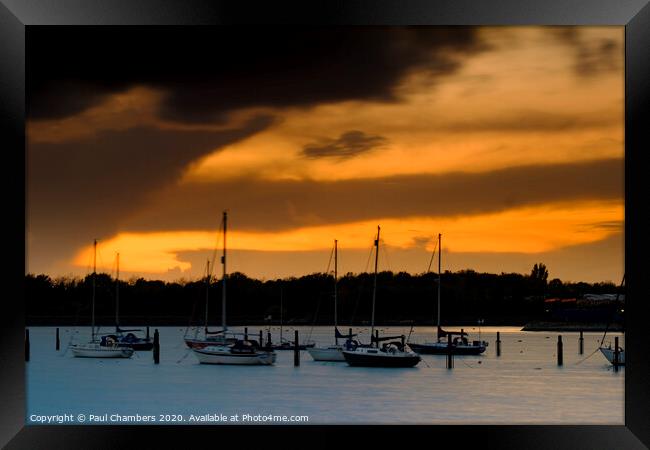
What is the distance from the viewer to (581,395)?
2350 centimetres

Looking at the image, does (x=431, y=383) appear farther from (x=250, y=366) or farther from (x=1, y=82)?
(x=1, y=82)

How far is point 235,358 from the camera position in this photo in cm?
2684

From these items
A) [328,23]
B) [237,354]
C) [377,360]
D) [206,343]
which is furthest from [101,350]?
[328,23]

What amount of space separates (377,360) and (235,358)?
4.08 metres

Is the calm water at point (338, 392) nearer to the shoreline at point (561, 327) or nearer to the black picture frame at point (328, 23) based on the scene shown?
the black picture frame at point (328, 23)

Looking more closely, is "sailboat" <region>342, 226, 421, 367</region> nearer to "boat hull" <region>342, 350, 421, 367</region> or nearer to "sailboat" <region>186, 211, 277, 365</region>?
"boat hull" <region>342, 350, 421, 367</region>

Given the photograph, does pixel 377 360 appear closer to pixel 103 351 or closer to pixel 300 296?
pixel 103 351

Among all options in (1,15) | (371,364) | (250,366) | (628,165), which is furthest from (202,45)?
(250,366)

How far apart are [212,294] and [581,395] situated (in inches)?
1425

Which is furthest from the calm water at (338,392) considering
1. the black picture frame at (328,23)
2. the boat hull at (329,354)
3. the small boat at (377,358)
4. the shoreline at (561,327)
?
the shoreline at (561,327)

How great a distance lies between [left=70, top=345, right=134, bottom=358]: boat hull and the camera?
30.5 metres

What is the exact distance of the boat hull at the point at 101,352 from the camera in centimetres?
3048

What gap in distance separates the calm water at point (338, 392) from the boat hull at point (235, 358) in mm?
387

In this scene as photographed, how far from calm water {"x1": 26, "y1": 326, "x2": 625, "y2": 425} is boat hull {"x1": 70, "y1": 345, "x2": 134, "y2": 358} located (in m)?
0.45
